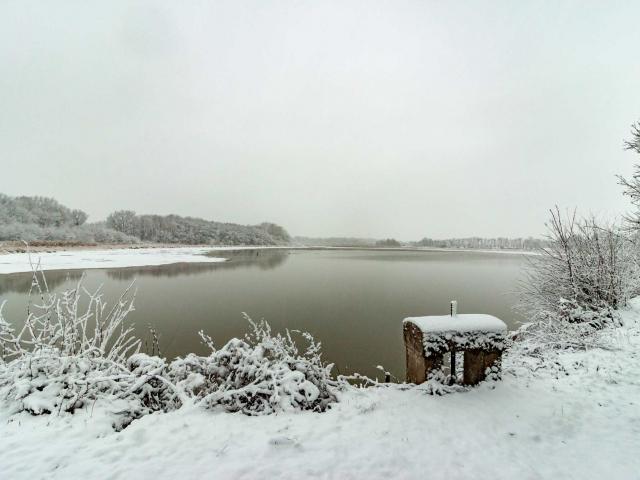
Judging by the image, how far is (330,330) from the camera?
11.3 meters

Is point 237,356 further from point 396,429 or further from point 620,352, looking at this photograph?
point 620,352

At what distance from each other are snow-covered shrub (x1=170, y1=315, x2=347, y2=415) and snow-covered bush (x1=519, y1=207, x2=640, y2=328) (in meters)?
7.04

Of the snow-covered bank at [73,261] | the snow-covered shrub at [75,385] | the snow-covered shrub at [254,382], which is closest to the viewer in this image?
the snow-covered shrub at [75,385]

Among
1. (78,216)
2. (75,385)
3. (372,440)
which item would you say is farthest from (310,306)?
(78,216)

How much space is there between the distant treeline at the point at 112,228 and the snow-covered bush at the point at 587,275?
3242 inches

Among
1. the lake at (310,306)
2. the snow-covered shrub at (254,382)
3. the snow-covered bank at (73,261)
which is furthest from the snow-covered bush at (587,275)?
the snow-covered bank at (73,261)

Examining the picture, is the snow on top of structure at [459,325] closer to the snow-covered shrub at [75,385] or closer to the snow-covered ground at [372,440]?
the snow-covered ground at [372,440]

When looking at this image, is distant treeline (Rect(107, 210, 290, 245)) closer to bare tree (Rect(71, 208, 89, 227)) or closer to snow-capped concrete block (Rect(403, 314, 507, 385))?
bare tree (Rect(71, 208, 89, 227))

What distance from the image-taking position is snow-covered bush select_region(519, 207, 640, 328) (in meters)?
8.25

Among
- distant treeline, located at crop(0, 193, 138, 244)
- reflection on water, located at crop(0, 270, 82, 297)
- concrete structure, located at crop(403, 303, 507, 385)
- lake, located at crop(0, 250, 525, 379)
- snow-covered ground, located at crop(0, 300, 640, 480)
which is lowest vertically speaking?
lake, located at crop(0, 250, 525, 379)

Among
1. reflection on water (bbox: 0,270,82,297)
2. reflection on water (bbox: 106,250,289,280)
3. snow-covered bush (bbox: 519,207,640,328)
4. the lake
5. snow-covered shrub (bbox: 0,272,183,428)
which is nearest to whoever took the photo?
snow-covered shrub (bbox: 0,272,183,428)

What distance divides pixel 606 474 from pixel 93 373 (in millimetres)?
5773

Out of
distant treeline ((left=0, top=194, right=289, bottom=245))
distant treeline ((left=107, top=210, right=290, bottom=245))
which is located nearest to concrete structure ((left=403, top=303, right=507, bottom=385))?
distant treeline ((left=0, top=194, right=289, bottom=245))

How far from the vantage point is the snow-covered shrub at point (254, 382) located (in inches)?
152
